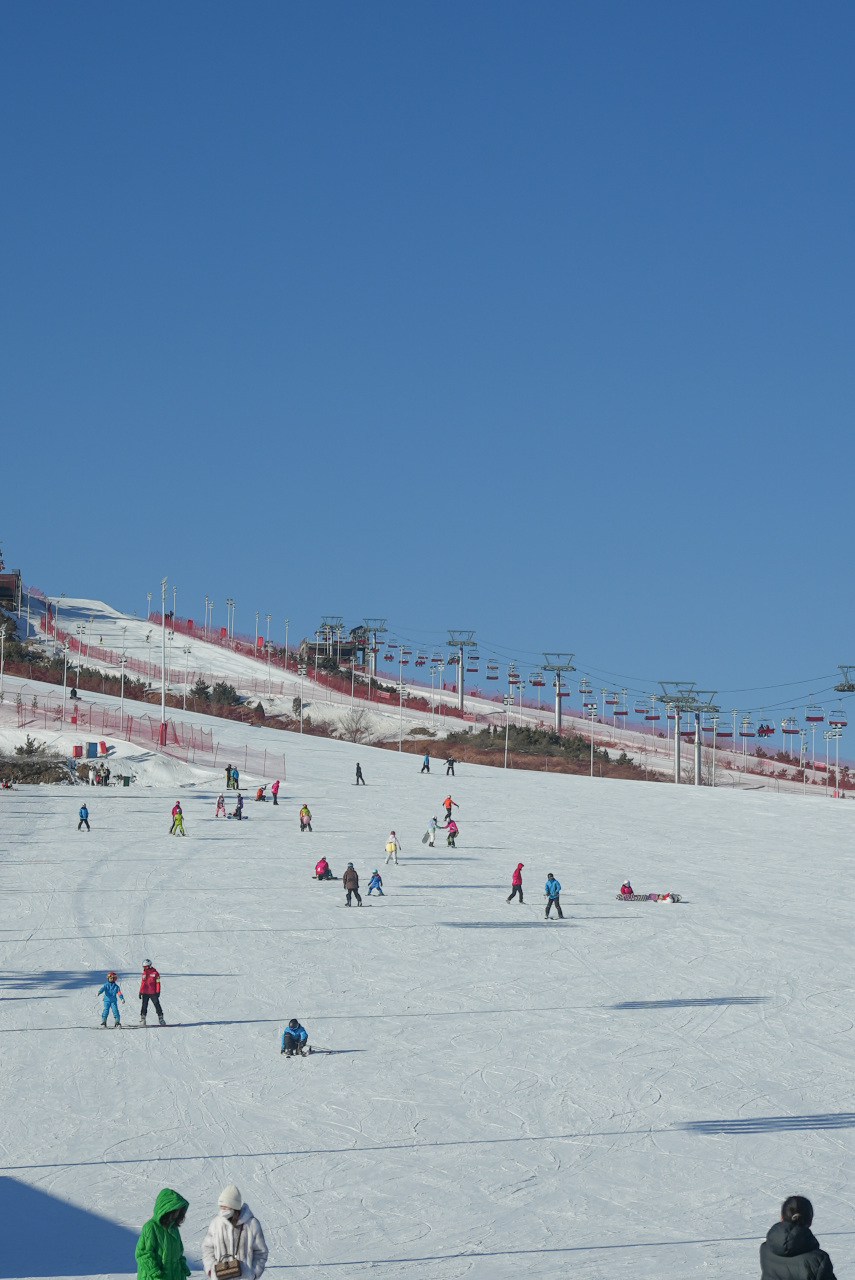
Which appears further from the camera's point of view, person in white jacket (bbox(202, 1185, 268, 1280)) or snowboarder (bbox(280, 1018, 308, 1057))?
snowboarder (bbox(280, 1018, 308, 1057))

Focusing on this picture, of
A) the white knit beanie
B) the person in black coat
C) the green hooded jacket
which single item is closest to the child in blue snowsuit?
the green hooded jacket

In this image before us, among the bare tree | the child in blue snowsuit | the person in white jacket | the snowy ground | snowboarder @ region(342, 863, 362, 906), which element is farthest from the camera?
the bare tree

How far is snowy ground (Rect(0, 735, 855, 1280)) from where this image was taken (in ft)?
34.9

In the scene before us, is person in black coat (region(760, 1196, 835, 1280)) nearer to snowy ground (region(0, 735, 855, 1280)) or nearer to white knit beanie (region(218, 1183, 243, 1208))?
white knit beanie (region(218, 1183, 243, 1208))

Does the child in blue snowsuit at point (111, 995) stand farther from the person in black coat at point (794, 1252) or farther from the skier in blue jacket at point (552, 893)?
the person in black coat at point (794, 1252)

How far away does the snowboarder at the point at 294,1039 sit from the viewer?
15.5 meters

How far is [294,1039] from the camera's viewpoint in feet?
51.0

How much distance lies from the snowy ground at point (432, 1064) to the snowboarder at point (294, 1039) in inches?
13.7

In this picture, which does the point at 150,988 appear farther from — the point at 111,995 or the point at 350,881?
the point at 350,881

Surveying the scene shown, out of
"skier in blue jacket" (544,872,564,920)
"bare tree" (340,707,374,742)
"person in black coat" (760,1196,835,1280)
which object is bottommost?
"person in black coat" (760,1196,835,1280)

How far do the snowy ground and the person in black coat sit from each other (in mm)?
4477

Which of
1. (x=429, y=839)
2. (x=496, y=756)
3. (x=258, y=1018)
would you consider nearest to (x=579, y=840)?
(x=429, y=839)

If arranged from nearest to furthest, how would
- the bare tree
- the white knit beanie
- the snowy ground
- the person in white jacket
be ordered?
the white knit beanie < the person in white jacket < the snowy ground < the bare tree

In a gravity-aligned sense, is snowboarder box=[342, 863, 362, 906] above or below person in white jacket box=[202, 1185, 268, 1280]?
above
